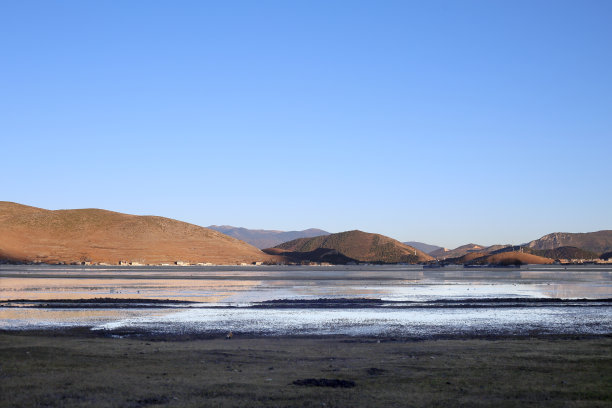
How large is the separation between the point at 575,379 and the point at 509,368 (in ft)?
5.88

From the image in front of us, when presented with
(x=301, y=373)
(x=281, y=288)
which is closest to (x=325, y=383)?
(x=301, y=373)

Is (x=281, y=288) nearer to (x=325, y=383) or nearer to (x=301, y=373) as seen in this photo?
(x=301, y=373)

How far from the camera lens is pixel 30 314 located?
108 feet

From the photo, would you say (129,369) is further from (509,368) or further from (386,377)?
(509,368)

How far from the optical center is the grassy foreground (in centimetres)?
1178

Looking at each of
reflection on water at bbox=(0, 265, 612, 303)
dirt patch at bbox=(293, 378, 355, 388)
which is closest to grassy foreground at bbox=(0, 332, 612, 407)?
dirt patch at bbox=(293, 378, 355, 388)

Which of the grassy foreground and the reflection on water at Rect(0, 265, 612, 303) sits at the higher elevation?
the grassy foreground

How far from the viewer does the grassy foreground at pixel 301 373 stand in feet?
38.6

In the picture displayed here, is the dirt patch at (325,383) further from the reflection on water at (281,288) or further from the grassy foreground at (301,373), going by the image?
the reflection on water at (281,288)

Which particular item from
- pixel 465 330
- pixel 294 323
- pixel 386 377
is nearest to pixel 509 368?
pixel 386 377

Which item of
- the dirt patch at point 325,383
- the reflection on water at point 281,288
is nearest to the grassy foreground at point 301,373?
the dirt patch at point 325,383

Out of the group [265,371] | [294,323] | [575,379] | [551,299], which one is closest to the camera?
Result: [575,379]

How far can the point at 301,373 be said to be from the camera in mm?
14617

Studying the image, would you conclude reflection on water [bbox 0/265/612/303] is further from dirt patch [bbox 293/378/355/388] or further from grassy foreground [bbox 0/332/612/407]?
dirt patch [bbox 293/378/355/388]
